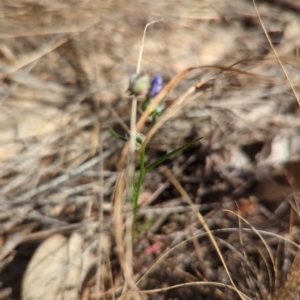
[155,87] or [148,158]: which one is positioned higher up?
[155,87]

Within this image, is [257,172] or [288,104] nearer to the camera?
[257,172]

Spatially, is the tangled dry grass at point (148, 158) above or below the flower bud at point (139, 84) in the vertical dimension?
below

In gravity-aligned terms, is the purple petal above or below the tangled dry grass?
above

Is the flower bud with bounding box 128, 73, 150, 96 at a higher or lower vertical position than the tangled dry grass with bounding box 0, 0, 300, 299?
higher

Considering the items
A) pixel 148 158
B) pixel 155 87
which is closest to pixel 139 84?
pixel 155 87

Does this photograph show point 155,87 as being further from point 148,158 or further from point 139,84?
point 148,158

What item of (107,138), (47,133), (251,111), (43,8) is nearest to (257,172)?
(251,111)

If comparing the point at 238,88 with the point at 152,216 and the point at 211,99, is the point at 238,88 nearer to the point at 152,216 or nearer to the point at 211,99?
the point at 211,99

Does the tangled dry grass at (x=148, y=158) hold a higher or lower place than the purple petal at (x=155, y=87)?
lower
